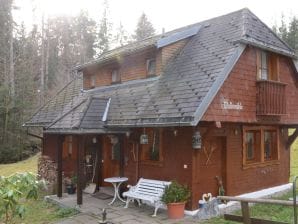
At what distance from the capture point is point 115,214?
32.8 feet

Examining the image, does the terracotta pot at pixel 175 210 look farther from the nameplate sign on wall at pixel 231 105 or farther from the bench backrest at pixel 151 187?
the nameplate sign on wall at pixel 231 105

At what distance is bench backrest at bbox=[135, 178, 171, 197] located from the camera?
10.2m

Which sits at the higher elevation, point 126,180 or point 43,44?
point 43,44

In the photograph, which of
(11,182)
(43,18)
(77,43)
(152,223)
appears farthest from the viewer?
(77,43)

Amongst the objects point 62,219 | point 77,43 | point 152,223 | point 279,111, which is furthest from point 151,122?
point 77,43

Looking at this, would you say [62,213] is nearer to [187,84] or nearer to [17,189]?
[187,84]

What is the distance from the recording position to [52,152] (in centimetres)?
1673

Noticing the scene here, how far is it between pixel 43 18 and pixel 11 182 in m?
34.9

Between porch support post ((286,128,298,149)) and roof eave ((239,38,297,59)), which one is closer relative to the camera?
roof eave ((239,38,297,59))

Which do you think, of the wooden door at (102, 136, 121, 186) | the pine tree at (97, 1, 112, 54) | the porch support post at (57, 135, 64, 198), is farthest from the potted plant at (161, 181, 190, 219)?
the pine tree at (97, 1, 112, 54)

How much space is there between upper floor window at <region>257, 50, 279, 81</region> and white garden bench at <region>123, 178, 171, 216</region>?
4.89 metres

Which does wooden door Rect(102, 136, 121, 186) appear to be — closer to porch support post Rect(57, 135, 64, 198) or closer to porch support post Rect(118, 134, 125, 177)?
porch support post Rect(118, 134, 125, 177)

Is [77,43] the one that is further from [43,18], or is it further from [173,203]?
[173,203]

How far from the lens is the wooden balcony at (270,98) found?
11.4 metres
